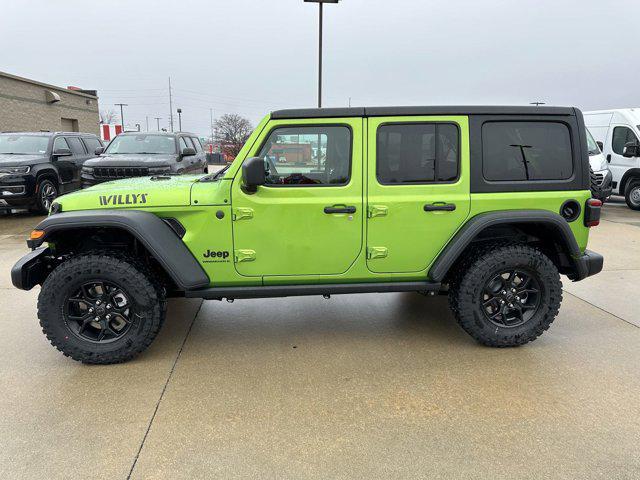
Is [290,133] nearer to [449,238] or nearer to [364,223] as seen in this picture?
[364,223]

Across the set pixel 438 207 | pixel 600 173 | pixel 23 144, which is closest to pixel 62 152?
pixel 23 144

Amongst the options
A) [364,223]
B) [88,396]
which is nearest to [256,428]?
[88,396]

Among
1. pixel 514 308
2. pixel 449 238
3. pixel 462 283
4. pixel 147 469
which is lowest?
pixel 147 469

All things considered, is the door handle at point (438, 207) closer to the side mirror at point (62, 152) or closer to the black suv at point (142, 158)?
the black suv at point (142, 158)

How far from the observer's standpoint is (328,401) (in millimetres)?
2828

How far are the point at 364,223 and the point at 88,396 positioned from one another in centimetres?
212

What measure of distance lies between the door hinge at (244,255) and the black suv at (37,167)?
748 cm

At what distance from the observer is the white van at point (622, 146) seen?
34.3 feet

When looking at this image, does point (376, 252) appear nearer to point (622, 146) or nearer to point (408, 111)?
point (408, 111)

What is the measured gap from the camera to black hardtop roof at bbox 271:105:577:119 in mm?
3281

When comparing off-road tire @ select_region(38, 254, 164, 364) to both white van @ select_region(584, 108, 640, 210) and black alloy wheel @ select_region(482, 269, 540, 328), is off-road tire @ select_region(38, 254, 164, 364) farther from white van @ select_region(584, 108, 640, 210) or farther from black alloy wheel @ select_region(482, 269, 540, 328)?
white van @ select_region(584, 108, 640, 210)

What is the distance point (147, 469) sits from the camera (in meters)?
2.26

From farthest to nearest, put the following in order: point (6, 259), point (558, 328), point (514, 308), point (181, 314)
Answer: point (6, 259) < point (181, 314) < point (558, 328) < point (514, 308)

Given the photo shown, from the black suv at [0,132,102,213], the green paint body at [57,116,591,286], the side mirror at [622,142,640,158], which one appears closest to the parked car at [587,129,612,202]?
the side mirror at [622,142,640,158]
